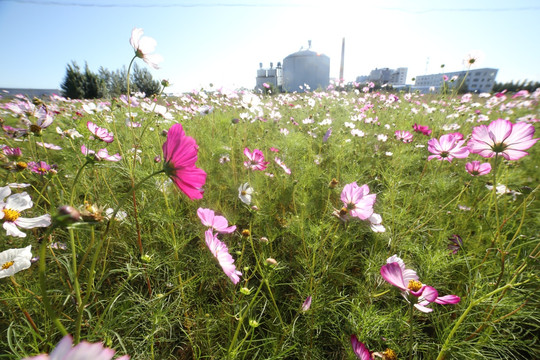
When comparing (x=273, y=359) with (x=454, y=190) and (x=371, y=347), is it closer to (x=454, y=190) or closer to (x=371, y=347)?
(x=371, y=347)

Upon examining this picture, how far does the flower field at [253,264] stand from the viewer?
42 centimetres

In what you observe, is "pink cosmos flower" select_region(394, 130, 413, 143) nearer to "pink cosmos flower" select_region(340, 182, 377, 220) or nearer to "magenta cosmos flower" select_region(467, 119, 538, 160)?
"magenta cosmos flower" select_region(467, 119, 538, 160)

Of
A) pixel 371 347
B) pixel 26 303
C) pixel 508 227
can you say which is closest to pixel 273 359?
pixel 371 347

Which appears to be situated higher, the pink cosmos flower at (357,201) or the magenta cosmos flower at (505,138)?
the magenta cosmos flower at (505,138)

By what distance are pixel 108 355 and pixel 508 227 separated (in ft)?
4.06

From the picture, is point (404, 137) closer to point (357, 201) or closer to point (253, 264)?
point (357, 201)

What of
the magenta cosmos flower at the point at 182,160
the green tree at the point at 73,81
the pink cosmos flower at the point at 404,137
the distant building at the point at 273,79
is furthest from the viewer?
the green tree at the point at 73,81

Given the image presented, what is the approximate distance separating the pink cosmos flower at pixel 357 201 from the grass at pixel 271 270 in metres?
0.04

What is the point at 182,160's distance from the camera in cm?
34

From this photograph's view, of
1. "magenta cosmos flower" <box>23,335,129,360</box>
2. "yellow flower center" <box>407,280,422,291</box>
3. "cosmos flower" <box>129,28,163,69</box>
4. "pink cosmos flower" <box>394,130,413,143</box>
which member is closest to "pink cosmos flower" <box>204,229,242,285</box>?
"magenta cosmos flower" <box>23,335,129,360</box>

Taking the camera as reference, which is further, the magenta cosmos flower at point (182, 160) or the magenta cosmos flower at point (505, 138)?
the magenta cosmos flower at point (505, 138)

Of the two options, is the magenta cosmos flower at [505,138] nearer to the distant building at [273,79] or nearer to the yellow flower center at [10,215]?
the yellow flower center at [10,215]

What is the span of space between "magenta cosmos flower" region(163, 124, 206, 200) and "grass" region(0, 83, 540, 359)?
0.09 m

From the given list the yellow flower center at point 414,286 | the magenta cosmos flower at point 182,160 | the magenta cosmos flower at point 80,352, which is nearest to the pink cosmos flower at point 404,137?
the yellow flower center at point 414,286
